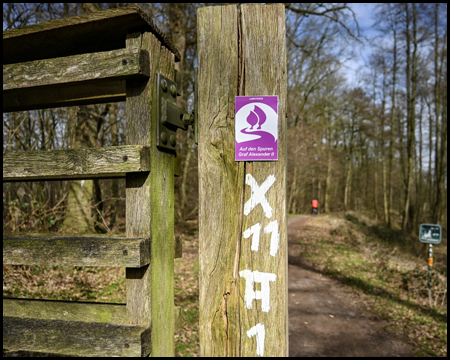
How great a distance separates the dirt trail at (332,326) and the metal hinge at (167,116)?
4.55 m

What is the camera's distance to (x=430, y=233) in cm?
736

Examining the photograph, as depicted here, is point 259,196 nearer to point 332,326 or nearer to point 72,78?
point 72,78

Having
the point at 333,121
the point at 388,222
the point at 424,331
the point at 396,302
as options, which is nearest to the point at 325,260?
the point at 396,302

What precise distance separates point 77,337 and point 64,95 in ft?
3.95

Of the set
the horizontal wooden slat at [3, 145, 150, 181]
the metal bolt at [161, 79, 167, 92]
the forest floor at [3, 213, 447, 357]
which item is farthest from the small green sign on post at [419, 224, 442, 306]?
the horizontal wooden slat at [3, 145, 150, 181]

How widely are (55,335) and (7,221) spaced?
17.1 feet

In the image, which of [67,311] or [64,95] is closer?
[67,311]

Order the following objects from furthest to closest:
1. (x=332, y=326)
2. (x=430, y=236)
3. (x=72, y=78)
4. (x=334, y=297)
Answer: (x=334, y=297) < (x=430, y=236) < (x=332, y=326) < (x=72, y=78)

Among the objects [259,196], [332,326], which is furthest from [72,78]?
[332,326]

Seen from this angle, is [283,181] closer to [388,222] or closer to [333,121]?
[388,222]

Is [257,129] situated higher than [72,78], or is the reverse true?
[72,78]

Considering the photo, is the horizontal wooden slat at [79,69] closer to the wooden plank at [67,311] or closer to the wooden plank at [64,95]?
the wooden plank at [64,95]

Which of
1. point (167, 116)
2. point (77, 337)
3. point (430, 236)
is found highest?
point (167, 116)

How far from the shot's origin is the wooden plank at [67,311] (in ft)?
5.01
